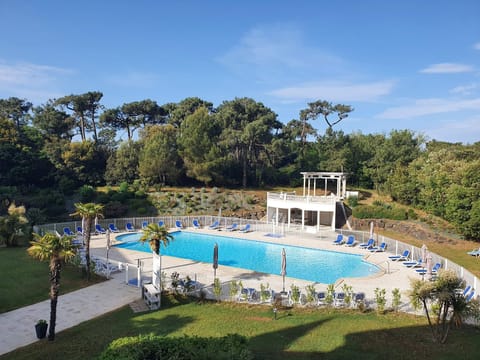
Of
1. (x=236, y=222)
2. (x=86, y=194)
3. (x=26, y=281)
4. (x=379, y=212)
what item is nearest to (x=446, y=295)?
(x=26, y=281)

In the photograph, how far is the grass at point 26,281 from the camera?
12922 mm

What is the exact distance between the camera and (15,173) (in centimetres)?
3669

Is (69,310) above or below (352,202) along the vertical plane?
below

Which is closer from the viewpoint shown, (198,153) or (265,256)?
(265,256)

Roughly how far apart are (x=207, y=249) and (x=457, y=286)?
16.6m

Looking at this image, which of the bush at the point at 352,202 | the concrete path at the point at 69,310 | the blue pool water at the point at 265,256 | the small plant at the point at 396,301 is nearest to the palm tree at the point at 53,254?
the concrete path at the point at 69,310

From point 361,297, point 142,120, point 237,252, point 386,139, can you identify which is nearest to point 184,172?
point 142,120

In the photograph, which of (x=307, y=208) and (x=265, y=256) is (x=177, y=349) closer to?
(x=265, y=256)

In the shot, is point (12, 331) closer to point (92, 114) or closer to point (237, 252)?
point (237, 252)

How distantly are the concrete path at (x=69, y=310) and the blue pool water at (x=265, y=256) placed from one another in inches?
289

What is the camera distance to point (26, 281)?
48.4 ft

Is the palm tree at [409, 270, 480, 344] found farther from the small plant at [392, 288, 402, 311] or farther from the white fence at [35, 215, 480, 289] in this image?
the white fence at [35, 215, 480, 289]

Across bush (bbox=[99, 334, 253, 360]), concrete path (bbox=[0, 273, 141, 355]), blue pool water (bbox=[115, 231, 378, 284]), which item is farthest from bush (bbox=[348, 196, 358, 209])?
bush (bbox=[99, 334, 253, 360])

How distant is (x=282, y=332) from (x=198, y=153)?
102ft
